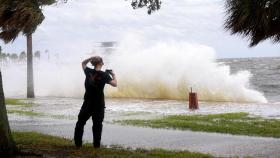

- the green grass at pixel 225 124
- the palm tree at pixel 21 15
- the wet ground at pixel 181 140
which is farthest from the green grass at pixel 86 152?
the green grass at pixel 225 124

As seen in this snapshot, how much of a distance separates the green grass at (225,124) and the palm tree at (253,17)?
4.93 m

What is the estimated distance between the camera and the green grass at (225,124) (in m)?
13.8

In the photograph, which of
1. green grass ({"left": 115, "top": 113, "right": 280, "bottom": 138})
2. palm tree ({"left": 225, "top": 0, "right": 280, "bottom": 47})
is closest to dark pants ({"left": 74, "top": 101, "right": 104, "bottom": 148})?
palm tree ({"left": 225, "top": 0, "right": 280, "bottom": 47})

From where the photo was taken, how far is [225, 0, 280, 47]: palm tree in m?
7.99

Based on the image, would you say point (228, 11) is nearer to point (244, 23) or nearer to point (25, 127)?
point (244, 23)

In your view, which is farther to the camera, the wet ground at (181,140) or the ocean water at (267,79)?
the ocean water at (267,79)

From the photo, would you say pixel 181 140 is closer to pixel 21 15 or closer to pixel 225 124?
pixel 225 124

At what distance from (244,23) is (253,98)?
2752 cm

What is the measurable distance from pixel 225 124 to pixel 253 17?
25.4ft

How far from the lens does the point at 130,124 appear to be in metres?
16.1

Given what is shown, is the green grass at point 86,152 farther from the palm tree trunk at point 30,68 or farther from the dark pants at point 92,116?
the palm tree trunk at point 30,68

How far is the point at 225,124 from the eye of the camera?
15.6 m

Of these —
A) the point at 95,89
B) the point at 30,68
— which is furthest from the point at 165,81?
the point at 95,89

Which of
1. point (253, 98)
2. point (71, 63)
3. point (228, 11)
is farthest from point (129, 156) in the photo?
point (71, 63)
